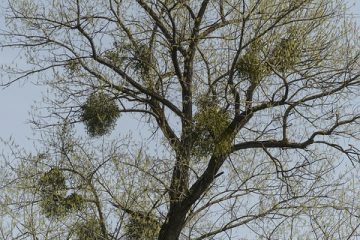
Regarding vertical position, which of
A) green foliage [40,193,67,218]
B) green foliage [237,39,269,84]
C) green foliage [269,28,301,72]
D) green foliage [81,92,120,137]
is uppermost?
green foliage [269,28,301,72]

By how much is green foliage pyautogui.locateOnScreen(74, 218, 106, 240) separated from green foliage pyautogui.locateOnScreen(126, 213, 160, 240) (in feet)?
1.13

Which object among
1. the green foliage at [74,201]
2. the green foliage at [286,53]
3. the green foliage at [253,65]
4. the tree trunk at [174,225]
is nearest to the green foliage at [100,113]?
the green foliage at [74,201]

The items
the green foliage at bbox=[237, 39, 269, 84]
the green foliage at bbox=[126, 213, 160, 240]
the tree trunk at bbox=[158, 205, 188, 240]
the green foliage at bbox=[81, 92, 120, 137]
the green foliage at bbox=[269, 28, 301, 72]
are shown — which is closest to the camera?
the green foliage at bbox=[237, 39, 269, 84]

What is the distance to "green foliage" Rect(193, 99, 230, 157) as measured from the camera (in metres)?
6.86

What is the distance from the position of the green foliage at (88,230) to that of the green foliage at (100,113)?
3.43 feet

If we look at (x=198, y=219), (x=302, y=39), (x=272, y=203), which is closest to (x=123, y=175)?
(x=198, y=219)

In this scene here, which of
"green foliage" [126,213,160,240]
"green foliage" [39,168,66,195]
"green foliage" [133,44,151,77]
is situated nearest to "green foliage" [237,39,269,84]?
"green foliage" [133,44,151,77]

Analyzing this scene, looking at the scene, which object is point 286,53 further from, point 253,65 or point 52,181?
point 52,181

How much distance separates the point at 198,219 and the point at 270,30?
8.93 ft

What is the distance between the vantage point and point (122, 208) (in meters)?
7.70

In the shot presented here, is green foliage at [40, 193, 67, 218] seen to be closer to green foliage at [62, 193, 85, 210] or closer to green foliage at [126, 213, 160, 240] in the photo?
green foliage at [62, 193, 85, 210]

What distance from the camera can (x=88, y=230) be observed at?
7.62m

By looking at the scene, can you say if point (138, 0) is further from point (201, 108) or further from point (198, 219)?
point (198, 219)

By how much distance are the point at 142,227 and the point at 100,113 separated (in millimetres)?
1386
